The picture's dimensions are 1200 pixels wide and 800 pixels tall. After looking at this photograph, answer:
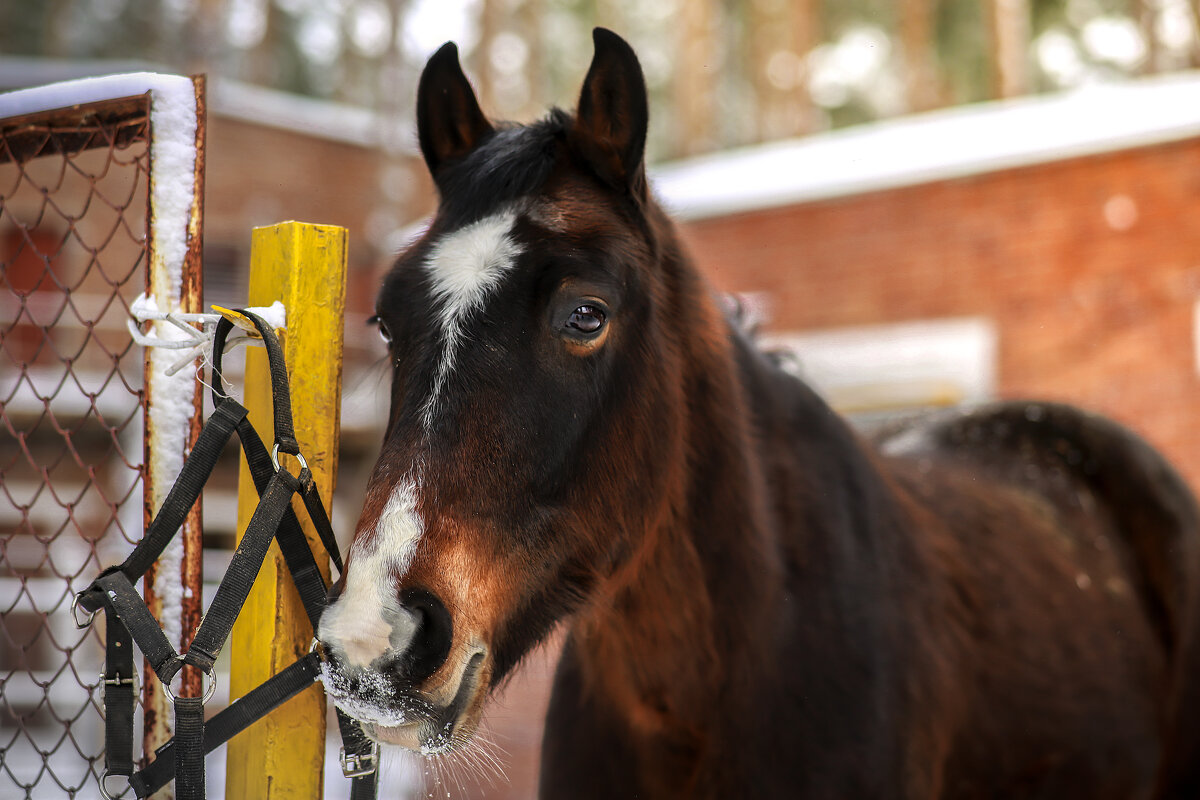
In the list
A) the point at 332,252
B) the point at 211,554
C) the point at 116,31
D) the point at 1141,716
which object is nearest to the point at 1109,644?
the point at 1141,716

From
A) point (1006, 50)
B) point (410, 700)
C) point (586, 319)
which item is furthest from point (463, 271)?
point (1006, 50)

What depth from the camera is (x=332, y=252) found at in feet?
6.33

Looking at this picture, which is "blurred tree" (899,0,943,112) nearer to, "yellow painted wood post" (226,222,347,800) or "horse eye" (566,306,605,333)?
"horse eye" (566,306,605,333)

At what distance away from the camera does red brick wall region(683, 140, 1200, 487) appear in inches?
361

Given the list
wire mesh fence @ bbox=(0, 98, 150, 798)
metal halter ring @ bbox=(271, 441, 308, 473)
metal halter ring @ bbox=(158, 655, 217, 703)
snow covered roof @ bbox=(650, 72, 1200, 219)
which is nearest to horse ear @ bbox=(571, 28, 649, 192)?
metal halter ring @ bbox=(271, 441, 308, 473)

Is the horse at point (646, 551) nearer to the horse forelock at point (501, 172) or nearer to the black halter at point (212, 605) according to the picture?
the horse forelock at point (501, 172)

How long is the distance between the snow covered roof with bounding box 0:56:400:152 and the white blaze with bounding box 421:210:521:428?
14.0m

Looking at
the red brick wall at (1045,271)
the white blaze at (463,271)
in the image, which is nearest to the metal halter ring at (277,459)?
the white blaze at (463,271)

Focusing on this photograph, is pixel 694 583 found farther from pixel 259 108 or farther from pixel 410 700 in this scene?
pixel 259 108

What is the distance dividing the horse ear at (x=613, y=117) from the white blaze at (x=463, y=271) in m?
0.29

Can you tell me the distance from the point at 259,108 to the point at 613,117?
16936 mm

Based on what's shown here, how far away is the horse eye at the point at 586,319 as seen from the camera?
1829mm

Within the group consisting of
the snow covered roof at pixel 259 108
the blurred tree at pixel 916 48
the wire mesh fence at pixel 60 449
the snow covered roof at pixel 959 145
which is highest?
the blurred tree at pixel 916 48

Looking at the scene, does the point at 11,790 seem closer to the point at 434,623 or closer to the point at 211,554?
the point at 434,623
